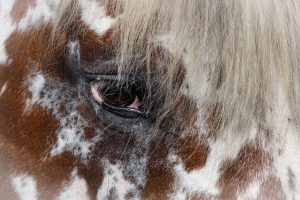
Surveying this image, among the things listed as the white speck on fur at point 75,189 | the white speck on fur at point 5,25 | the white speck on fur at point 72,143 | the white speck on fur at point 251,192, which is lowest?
the white speck on fur at point 251,192

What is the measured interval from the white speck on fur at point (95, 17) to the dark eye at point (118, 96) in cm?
10

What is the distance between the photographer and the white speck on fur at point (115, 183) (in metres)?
1.04

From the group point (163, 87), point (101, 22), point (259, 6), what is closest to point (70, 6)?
point (101, 22)

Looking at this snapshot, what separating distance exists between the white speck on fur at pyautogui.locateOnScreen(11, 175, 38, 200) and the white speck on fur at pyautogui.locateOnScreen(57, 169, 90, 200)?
0.08 metres

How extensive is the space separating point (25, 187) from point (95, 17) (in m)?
0.38

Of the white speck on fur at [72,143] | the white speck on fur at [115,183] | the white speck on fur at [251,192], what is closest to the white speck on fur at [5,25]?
the white speck on fur at [72,143]

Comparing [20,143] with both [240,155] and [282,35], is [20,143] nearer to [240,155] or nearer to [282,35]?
[240,155]

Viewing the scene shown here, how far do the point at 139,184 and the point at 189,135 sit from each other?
13cm

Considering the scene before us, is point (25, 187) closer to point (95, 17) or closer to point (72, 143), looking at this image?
point (72, 143)

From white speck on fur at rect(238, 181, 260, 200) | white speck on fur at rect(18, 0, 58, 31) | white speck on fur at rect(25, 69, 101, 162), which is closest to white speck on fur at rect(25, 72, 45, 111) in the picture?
white speck on fur at rect(25, 69, 101, 162)

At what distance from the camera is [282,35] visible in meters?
0.98

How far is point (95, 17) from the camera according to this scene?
1060 millimetres

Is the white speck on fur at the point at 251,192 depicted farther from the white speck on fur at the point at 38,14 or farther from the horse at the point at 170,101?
the white speck on fur at the point at 38,14

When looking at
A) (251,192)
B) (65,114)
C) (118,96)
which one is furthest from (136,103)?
(251,192)
